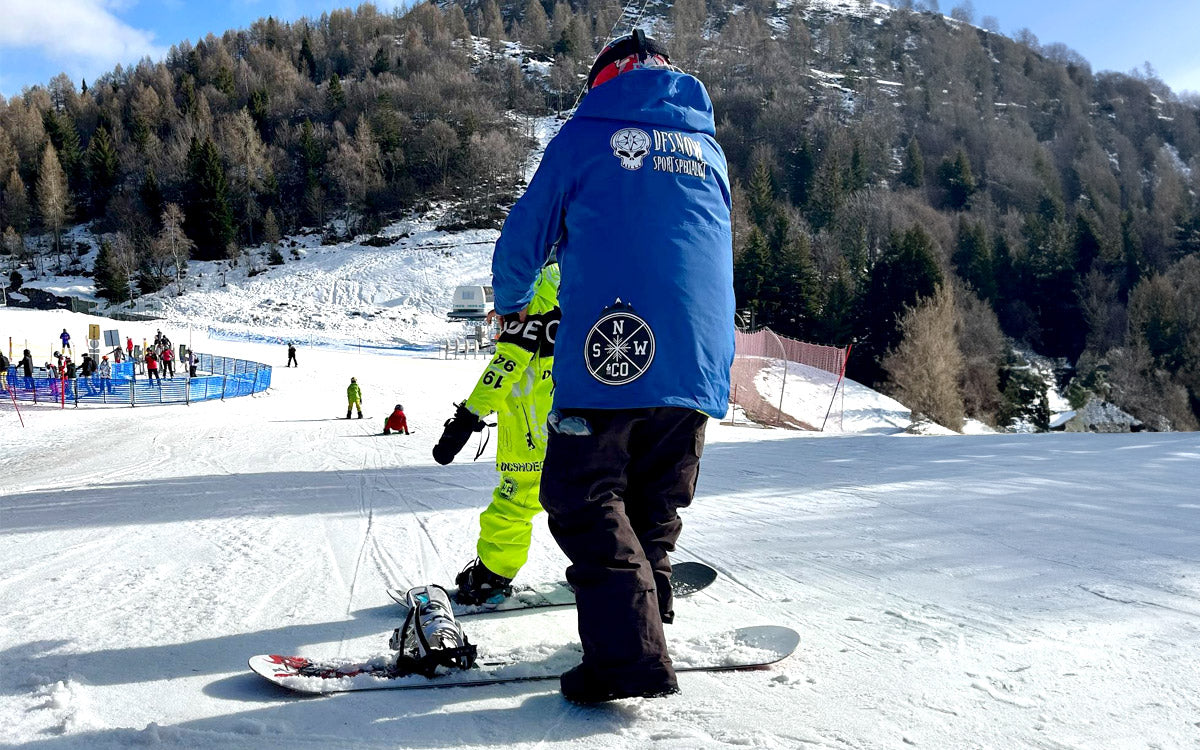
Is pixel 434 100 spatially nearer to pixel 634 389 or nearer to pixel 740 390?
pixel 740 390

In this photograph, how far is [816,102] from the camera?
11688 cm

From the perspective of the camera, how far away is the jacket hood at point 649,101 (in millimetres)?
2215

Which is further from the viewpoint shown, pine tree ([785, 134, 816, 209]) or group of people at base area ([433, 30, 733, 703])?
pine tree ([785, 134, 816, 209])

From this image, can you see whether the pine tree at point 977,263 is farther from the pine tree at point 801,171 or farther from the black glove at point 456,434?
the black glove at point 456,434

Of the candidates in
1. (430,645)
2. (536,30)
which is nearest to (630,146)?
(430,645)

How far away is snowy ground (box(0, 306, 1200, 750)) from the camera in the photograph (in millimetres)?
1796

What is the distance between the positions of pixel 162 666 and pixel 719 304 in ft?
6.16

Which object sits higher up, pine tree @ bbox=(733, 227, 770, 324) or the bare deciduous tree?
pine tree @ bbox=(733, 227, 770, 324)

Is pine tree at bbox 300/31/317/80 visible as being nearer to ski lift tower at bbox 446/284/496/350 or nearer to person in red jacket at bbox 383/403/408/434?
ski lift tower at bbox 446/284/496/350

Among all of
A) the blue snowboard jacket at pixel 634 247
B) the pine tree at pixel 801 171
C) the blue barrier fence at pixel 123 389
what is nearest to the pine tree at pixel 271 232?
the blue barrier fence at pixel 123 389

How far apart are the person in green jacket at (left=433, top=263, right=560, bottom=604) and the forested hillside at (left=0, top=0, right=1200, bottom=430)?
109 ft

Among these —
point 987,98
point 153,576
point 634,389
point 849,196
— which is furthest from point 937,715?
point 987,98

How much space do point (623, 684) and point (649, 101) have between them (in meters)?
1.58

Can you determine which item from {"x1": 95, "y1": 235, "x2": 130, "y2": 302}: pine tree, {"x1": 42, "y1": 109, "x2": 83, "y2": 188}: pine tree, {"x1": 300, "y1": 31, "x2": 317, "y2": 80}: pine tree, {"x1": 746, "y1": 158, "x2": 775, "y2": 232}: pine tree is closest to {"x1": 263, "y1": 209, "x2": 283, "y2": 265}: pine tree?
{"x1": 95, "y1": 235, "x2": 130, "y2": 302}: pine tree
